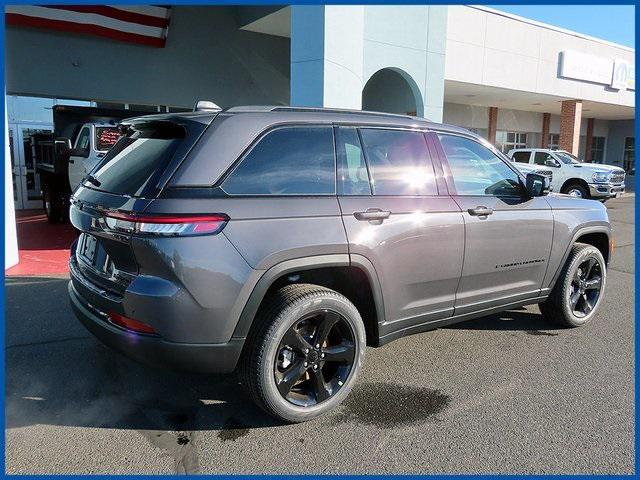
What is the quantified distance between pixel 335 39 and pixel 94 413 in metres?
7.96

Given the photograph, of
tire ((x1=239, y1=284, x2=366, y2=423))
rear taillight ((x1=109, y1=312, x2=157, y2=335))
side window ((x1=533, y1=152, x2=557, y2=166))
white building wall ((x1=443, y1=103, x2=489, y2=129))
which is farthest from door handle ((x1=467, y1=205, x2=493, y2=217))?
white building wall ((x1=443, y1=103, x2=489, y2=129))

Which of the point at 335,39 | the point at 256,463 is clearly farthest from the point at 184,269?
the point at 335,39

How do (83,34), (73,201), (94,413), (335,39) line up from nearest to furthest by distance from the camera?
1. (94,413)
2. (73,201)
3. (335,39)
4. (83,34)

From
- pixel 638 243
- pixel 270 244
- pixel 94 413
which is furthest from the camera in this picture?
pixel 638 243

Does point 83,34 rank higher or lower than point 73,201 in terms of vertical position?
higher

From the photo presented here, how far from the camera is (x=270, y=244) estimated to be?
112 inches

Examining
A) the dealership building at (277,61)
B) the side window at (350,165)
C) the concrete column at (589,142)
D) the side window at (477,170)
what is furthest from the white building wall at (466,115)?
the side window at (350,165)

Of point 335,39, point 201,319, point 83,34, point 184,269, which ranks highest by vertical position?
point 83,34

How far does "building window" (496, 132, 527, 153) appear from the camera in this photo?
83.4ft

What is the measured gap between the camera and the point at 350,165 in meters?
3.32

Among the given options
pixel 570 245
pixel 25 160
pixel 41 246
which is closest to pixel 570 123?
pixel 570 245

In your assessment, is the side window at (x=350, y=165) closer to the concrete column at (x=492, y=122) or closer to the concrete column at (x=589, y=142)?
the concrete column at (x=492, y=122)

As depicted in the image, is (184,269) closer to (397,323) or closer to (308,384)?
(308,384)

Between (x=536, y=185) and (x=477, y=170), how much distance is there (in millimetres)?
556
